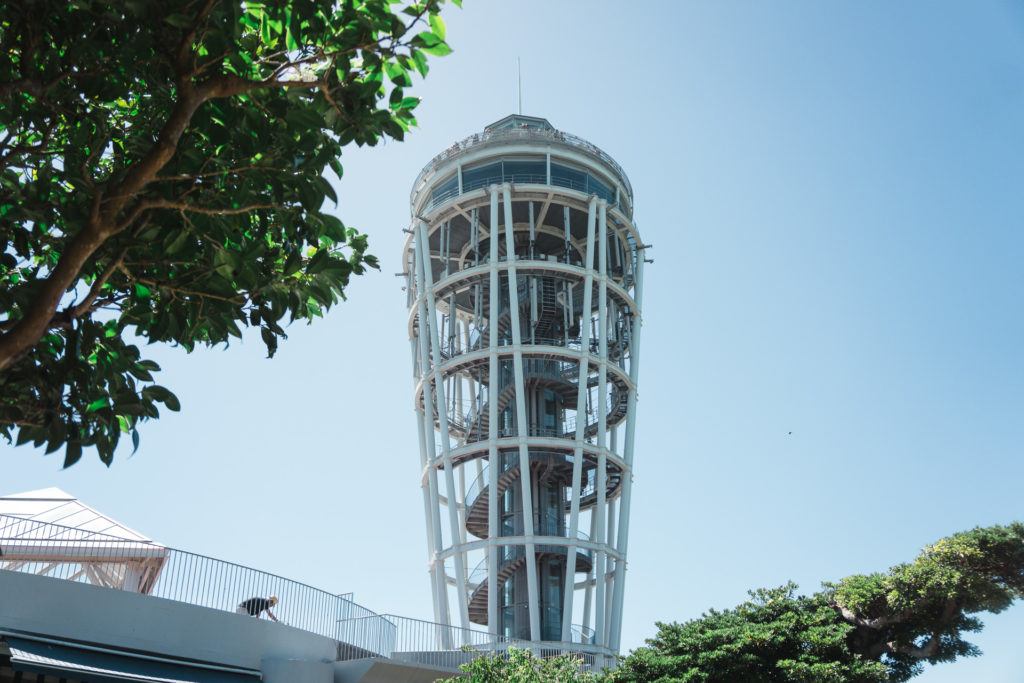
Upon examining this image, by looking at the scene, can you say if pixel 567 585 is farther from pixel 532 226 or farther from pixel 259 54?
pixel 259 54

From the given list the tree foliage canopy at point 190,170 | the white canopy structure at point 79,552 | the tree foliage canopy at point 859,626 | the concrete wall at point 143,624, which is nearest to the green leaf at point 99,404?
the tree foliage canopy at point 190,170

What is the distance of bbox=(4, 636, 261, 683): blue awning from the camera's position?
1778cm

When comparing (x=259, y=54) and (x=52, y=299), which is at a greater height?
(x=259, y=54)

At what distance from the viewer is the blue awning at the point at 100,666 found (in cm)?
1778

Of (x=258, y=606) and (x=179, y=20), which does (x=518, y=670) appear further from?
(x=179, y=20)

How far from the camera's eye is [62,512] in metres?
26.9

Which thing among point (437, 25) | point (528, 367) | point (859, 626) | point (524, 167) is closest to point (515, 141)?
point (524, 167)

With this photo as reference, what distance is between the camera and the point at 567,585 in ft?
146

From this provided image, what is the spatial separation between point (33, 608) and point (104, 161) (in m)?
11.1

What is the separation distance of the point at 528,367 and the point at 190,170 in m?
41.4

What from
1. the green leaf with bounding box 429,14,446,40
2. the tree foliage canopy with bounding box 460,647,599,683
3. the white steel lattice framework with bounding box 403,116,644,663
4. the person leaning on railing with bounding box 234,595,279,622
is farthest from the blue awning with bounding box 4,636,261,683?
the white steel lattice framework with bounding box 403,116,644,663

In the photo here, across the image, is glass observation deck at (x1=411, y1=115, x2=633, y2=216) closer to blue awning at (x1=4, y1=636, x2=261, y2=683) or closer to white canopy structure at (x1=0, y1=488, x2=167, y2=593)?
white canopy structure at (x1=0, y1=488, x2=167, y2=593)

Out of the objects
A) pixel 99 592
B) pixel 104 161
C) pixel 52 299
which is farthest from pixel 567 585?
pixel 52 299

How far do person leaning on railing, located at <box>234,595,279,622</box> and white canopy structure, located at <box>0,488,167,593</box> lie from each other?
2.20 meters
